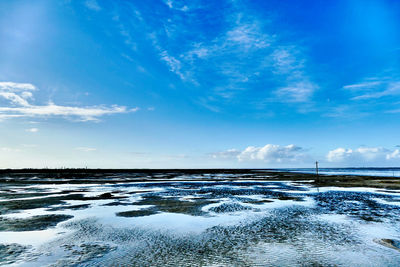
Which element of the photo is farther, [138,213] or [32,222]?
[138,213]

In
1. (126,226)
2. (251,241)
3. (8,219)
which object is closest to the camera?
(251,241)

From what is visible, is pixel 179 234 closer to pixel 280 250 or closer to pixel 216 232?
pixel 216 232

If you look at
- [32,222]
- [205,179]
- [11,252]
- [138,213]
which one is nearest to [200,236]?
[138,213]

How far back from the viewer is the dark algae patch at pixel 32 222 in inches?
592

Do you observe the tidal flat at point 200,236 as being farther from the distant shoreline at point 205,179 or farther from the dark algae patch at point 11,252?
the distant shoreline at point 205,179

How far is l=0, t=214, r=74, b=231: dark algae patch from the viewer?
49.3 ft

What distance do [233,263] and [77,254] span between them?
691 cm

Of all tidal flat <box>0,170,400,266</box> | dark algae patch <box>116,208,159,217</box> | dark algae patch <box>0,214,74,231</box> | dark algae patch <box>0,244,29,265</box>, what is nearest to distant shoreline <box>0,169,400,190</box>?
tidal flat <box>0,170,400,266</box>

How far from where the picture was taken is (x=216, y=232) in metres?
14.4

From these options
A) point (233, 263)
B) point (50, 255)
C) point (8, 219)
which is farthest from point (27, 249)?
point (233, 263)

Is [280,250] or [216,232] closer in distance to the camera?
[280,250]

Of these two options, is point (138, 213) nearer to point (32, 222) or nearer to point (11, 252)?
point (32, 222)

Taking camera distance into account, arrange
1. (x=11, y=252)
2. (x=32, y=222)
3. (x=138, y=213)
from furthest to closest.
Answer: (x=138, y=213) < (x=32, y=222) < (x=11, y=252)

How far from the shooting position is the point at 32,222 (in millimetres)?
16516
